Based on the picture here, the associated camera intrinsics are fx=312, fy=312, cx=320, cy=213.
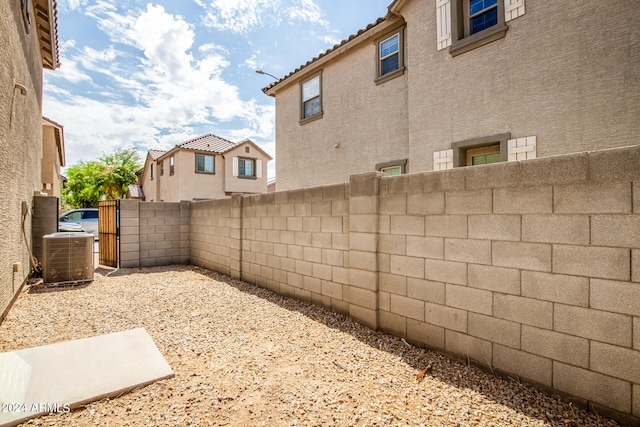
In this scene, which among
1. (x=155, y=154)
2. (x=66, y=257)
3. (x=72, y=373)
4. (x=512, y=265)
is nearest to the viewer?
(x=512, y=265)

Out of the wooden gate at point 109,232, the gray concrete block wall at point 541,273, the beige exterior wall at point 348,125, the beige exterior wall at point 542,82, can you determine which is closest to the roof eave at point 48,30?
the wooden gate at point 109,232

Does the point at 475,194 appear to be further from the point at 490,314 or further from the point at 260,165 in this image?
the point at 260,165

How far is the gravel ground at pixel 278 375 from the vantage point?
236 cm

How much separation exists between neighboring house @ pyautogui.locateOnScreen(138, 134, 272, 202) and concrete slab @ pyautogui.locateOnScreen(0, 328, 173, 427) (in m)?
16.1

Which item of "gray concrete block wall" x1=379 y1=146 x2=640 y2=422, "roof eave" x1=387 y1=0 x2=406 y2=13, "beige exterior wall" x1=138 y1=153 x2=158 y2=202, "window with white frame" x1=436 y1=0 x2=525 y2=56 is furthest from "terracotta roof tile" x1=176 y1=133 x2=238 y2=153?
"gray concrete block wall" x1=379 y1=146 x2=640 y2=422

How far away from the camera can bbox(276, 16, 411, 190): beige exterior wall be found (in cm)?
740

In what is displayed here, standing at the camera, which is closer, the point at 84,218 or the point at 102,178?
the point at 84,218

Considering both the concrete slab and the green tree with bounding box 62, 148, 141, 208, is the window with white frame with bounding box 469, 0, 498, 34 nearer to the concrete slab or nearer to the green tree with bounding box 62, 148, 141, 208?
the concrete slab

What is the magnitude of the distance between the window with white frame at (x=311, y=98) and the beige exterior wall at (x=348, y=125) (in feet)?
0.67

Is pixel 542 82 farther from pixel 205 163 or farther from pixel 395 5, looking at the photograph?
pixel 205 163

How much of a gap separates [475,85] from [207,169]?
17.5m

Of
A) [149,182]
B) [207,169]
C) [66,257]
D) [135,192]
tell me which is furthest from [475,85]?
[135,192]

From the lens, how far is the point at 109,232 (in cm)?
892

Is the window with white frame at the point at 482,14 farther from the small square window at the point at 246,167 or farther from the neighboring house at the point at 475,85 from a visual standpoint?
the small square window at the point at 246,167
